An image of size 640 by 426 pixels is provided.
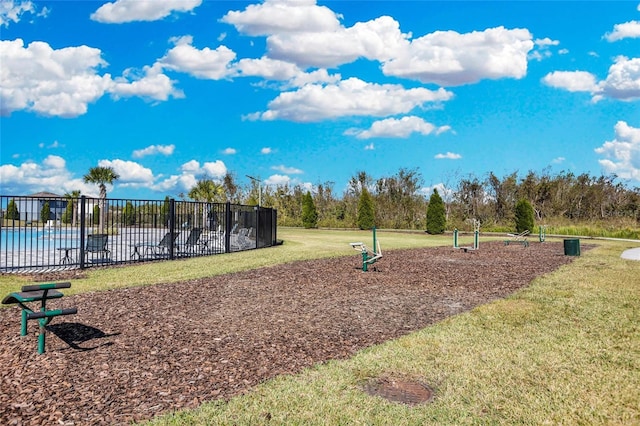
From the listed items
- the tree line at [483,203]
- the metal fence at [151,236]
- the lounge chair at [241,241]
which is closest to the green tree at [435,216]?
the tree line at [483,203]

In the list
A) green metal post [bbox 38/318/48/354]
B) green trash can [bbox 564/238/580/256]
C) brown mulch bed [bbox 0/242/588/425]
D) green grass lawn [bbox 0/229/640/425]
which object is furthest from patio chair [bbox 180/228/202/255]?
green trash can [bbox 564/238/580/256]

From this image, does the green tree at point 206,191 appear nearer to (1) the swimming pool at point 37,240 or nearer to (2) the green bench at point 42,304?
(1) the swimming pool at point 37,240

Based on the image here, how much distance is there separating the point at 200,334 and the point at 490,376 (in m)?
3.41

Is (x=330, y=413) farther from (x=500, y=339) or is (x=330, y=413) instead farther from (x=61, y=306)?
(x=61, y=306)

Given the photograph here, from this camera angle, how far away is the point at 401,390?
430 cm

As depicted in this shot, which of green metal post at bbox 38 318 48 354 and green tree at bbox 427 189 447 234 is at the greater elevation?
green tree at bbox 427 189 447 234

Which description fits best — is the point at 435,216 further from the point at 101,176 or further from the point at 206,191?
the point at 101,176

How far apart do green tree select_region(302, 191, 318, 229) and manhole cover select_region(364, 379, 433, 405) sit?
108 feet

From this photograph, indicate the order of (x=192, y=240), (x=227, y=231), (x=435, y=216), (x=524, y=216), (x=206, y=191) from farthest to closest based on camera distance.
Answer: (x=206, y=191) → (x=435, y=216) → (x=524, y=216) → (x=227, y=231) → (x=192, y=240)

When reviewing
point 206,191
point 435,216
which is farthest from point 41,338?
point 206,191

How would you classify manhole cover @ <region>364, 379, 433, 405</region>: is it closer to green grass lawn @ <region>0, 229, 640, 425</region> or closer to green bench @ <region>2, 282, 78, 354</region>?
green grass lawn @ <region>0, 229, 640, 425</region>

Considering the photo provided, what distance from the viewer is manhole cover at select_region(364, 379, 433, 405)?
4113 millimetres

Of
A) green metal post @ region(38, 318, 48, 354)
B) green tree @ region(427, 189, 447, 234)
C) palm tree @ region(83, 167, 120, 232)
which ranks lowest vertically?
green metal post @ region(38, 318, 48, 354)

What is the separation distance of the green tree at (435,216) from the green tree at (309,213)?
10.2 meters
